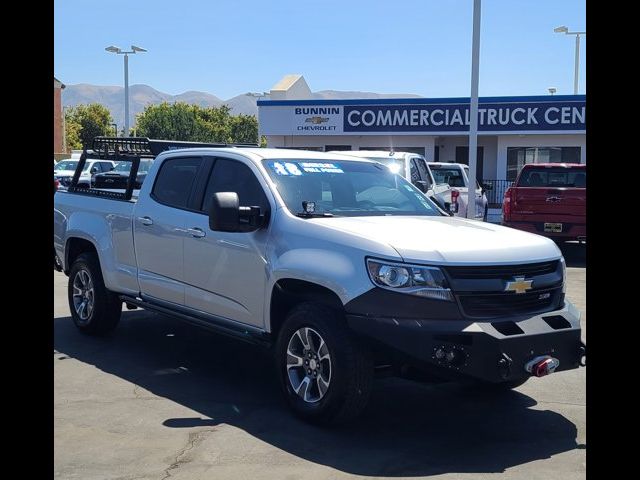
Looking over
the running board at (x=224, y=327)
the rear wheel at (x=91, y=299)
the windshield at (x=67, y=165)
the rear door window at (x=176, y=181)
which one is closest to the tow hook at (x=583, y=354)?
the running board at (x=224, y=327)

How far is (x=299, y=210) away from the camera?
588 centimetres

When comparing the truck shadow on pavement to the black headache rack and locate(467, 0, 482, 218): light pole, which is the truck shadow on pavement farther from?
locate(467, 0, 482, 218): light pole

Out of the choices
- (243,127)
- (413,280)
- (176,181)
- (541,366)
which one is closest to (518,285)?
(541,366)

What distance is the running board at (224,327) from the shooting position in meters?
5.89

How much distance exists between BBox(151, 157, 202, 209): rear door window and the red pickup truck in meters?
9.37

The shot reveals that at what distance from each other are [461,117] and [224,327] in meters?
26.7

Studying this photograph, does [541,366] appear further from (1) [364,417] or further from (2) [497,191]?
(2) [497,191]

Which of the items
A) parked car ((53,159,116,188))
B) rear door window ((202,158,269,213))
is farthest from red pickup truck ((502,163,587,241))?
parked car ((53,159,116,188))

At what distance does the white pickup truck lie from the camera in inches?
193

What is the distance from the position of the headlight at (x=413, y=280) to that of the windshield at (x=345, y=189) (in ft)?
3.55

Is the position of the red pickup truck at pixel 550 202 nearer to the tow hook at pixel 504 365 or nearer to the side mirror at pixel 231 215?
the side mirror at pixel 231 215

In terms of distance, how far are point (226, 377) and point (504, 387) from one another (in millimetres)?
2252

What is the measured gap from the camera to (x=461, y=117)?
31.5 metres
